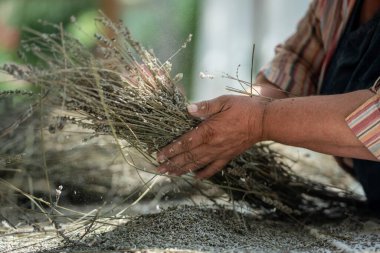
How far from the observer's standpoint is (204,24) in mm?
4238

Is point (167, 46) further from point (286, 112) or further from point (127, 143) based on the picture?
point (286, 112)

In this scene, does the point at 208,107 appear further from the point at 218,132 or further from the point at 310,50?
the point at 310,50

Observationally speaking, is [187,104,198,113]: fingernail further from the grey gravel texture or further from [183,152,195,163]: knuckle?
the grey gravel texture

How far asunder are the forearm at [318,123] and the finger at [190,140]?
4.9 inches

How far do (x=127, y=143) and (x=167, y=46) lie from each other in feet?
1.09

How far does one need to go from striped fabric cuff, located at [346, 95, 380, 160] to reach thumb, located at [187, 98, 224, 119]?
0.27 m

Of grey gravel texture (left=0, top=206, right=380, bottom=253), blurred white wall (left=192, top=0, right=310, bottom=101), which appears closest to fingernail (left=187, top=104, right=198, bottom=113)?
grey gravel texture (left=0, top=206, right=380, bottom=253)

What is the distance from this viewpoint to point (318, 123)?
1319 millimetres

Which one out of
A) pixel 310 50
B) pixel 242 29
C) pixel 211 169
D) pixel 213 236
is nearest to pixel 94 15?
pixel 242 29

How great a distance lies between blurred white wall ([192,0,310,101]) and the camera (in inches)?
169

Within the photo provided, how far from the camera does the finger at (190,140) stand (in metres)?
1.38

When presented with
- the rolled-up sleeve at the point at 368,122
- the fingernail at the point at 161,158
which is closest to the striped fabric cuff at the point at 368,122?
the rolled-up sleeve at the point at 368,122

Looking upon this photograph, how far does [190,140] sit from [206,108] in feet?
0.25

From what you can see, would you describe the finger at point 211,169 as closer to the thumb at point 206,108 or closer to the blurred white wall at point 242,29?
the thumb at point 206,108
